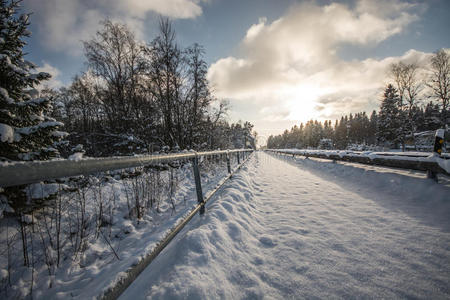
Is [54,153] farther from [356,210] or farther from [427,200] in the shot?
[427,200]

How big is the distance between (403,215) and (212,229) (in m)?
2.91

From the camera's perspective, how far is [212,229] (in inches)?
79.9

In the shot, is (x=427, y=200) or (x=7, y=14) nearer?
(x=427, y=200)

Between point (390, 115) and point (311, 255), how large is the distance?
130 feet

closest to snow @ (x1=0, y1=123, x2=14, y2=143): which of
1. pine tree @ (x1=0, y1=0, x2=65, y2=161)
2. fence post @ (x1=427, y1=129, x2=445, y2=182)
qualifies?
pine tree @ (x1=0, y1=0, x2=65, y2=161)

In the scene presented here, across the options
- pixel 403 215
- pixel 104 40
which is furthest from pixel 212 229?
pixel 104 40

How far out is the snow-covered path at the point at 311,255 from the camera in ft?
4.26

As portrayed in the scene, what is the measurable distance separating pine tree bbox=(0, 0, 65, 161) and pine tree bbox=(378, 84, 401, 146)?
134 feet

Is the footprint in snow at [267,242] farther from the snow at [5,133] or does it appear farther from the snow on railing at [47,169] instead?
the snow at [5,133]

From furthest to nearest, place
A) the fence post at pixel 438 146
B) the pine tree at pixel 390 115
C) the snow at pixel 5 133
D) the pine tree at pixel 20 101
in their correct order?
the pine tree at pixel 390 115 < the fence post at pixel 438 146 < the pine tree at pixel 20 101 < the snow at pixel 5 133

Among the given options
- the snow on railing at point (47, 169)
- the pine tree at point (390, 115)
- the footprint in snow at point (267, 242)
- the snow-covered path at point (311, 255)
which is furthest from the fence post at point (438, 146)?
the pine tree at point (390, 115)

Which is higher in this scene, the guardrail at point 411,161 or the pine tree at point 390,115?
the pine tree at point 390,115

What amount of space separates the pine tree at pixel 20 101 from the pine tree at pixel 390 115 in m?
40.8

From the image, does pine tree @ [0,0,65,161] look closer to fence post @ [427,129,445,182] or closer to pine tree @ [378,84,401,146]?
fence post @ [427,129,445,182]
